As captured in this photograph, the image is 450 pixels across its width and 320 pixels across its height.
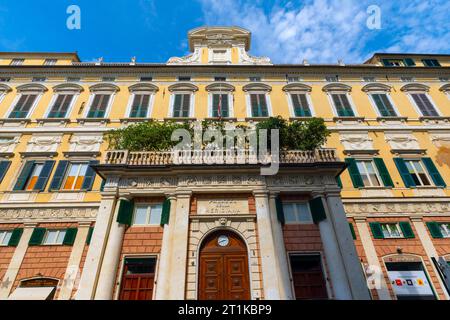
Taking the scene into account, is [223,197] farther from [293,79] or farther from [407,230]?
[293,79]

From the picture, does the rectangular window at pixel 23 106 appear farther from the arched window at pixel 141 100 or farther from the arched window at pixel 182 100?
the arched window at pixel 182 100

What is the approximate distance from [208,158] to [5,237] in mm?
10383

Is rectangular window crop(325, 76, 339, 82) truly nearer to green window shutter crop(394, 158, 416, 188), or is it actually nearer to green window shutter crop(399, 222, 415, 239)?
green window shutter crop(394, 158, 416, 188)

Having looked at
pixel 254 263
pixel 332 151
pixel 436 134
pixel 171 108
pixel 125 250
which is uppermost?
pixel 171 108

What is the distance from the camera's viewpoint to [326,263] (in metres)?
9.86

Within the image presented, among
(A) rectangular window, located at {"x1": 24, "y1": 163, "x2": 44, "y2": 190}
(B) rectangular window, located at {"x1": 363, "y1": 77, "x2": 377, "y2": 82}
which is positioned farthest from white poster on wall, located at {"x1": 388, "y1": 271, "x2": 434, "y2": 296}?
A: (A) rectangular window, located at {"x1": 24, "y1": 163, "x2": 44, "y2": 190}

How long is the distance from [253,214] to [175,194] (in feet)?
11.3

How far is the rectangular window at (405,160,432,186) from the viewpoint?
46.2 feet

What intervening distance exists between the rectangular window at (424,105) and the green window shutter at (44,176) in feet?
79.1

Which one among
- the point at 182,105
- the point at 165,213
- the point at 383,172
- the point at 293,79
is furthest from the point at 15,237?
the point at 293,79

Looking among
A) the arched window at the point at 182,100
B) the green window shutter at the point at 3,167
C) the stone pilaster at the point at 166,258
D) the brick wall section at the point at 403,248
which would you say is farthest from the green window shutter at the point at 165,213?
the green window shutter at the point at 3,167

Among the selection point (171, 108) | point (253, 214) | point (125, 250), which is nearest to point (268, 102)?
point (171, 108)
